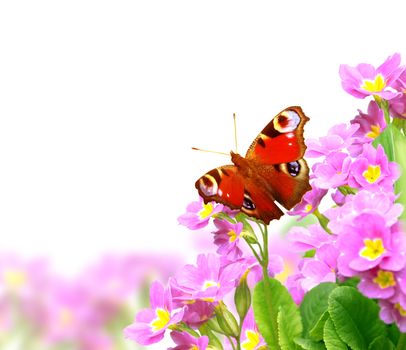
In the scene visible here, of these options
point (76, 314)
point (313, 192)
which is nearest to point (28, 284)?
point (76, 314)

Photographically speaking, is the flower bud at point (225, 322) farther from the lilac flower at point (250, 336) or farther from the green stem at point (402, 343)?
the green stem at point (402, 343)

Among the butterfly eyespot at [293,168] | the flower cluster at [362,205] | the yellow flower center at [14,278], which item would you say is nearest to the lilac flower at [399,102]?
the flower cluster at [362,205]

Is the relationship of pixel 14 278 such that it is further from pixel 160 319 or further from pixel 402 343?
pixel 402 343

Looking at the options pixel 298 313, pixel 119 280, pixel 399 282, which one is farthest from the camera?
pixel 119 280

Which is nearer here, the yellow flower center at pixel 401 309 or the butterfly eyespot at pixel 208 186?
the yellow flower center at pixel 401 309

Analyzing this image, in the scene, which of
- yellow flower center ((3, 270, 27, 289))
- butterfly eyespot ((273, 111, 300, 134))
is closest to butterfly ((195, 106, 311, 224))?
butterfly eyespot ((273, 111, 300, 134))

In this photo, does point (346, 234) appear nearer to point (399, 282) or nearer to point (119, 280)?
point (399, 282)
